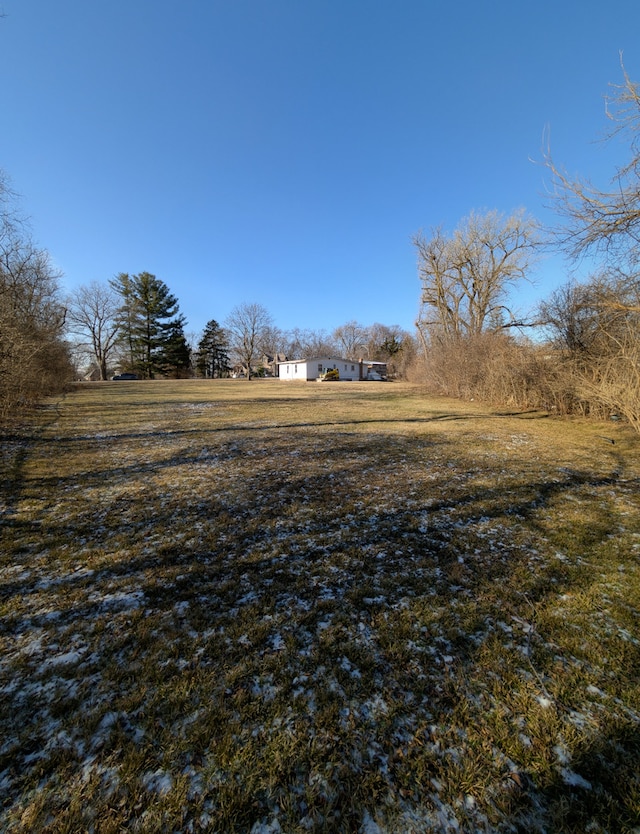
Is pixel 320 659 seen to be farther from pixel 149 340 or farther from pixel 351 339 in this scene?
pixel 351 339

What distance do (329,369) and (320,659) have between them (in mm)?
47145

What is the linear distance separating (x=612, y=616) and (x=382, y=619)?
5.83 ft

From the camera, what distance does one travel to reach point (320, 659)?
2.15m

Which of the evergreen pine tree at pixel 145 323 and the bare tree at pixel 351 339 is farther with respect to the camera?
the bare tree at pixel 351 339

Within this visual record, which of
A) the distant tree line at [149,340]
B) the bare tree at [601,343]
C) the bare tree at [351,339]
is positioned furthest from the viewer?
the bare tree at [351,339]

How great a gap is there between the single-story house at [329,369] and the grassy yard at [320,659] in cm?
4217

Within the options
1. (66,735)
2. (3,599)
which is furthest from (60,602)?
(66,735)

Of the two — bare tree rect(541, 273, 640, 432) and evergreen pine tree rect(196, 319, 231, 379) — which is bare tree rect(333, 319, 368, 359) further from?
bare tree rect(541, 273, 640, 432)

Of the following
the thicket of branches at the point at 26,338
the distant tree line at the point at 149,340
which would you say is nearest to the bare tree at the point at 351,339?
the distant tree line at the point at 149,340

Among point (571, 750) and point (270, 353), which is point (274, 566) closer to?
point (571, 750)

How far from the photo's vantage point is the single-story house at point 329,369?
153 feet

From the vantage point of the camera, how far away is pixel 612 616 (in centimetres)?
251

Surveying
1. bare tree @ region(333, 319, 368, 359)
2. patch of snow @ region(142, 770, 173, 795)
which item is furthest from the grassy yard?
bare tree @ region(333, 319, 368, 359)

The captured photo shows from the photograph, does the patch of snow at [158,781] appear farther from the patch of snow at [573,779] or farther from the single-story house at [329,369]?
the single-story house at [329,369]
